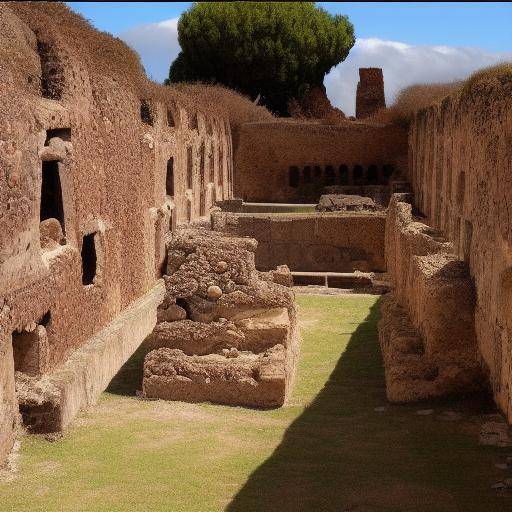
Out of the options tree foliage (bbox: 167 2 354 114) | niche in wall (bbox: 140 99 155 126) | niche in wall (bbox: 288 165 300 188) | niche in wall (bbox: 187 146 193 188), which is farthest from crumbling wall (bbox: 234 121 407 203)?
niche in wall (bbox: 140 99 155 126)

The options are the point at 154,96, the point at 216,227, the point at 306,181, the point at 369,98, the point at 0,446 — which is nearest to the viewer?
the point at 0,446

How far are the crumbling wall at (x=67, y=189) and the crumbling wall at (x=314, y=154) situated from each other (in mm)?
14940

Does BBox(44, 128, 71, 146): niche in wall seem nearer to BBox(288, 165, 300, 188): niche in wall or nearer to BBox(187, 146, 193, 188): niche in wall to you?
BBox(187, 146, 193, 188): niche in wall

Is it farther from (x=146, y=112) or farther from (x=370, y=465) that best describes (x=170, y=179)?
(x=370, y=465)

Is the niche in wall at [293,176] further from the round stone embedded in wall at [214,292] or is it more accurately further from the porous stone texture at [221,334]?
the round stone embedded in wall at [214,292]

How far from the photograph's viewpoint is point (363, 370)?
35.2 ft

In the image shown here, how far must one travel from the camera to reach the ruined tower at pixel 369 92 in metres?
37.8

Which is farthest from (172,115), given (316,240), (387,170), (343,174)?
(387,170)

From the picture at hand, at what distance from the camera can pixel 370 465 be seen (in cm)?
705

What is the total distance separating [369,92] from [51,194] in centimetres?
3000

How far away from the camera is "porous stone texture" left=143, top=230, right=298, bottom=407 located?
9047 mm

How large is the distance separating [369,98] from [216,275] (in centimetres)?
2945

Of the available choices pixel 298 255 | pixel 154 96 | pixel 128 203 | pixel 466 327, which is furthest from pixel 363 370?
pixel 298 255

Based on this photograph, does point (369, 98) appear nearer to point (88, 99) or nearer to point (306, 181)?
point (306, 181)
